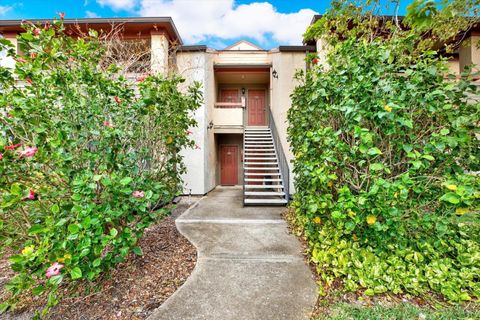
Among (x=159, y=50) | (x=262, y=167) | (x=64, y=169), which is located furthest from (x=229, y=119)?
(x=64, y=169)

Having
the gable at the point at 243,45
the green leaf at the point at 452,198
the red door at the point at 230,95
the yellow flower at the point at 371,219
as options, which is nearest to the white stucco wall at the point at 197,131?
the red door at the point at 230,95

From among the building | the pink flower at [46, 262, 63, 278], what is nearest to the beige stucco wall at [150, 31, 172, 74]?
the building

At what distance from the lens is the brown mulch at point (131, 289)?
2.12 meters

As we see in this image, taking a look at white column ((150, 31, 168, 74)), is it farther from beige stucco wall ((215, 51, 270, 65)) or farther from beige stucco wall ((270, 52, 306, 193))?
beige stucco wall ((270, 52, 306, 193))

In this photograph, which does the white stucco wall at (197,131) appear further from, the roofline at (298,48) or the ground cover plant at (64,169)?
the ground cover plant at (64,169)

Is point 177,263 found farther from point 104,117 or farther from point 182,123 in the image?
point 182,123

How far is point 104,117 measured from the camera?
267cm

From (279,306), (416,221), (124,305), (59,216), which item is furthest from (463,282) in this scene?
(59,216)

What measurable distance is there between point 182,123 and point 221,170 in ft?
22.4

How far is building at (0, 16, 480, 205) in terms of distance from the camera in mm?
6703

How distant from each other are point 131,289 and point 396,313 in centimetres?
282

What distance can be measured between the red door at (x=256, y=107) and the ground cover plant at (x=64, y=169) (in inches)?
325

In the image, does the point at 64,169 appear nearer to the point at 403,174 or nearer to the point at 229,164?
the point at 403,174

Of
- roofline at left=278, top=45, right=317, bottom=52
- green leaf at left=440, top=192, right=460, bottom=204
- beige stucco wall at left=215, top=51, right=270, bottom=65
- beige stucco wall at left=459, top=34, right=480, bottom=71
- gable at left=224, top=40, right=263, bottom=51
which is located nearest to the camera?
green leaf at left=440, top=192, right=460, bottom=204
